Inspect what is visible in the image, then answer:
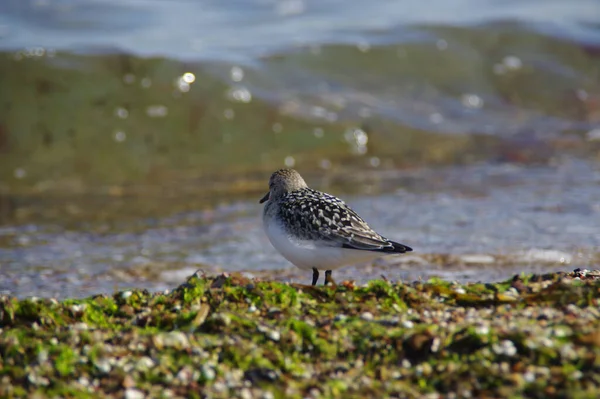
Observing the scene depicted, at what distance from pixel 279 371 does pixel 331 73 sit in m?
8.29

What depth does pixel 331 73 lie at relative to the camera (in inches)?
444

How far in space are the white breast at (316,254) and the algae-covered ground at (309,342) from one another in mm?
538

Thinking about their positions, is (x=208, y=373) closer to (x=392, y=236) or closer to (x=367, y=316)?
(x=367, y=316)

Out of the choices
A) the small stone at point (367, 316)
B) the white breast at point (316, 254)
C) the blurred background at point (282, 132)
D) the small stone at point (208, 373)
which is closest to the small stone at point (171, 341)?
the small stone at point (208, 373)

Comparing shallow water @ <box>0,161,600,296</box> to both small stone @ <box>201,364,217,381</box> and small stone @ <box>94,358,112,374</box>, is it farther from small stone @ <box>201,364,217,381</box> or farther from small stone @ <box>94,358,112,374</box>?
small stone @ <box>201,364,217,381</box>

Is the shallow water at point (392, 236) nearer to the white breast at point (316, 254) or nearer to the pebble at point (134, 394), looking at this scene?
the white breast at point (316, 254)

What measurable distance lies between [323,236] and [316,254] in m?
0.10

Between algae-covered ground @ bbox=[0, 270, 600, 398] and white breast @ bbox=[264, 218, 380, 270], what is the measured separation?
1.77ft

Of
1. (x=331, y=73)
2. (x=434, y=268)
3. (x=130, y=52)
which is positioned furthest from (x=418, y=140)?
(x=434, y=268)

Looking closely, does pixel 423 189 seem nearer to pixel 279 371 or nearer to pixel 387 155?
pixel 387 155

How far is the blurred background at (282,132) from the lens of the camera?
669cm

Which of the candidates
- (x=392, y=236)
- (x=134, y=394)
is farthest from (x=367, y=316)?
(x=392, y=236)

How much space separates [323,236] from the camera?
15.3ft

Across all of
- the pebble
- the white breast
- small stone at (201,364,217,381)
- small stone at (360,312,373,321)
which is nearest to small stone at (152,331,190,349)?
small stone at (201,364,217,381)
